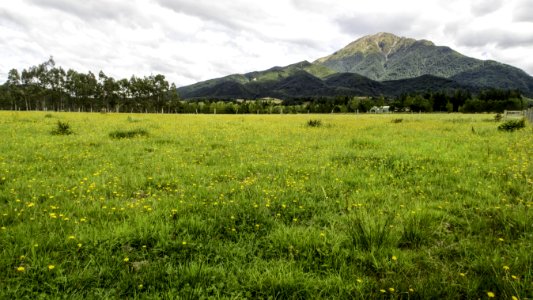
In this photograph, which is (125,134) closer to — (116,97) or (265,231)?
(265,231)

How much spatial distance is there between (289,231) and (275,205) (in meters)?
1.30

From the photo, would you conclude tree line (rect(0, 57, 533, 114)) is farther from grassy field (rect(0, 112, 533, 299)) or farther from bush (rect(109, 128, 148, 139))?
grassy field (rect(0, 112, 533, 299))

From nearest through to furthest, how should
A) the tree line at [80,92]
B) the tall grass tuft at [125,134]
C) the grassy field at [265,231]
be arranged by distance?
1. the grassy field at [265,231]
2. the tall grass tuft at [125,134]
3. the tree line at [80,92]

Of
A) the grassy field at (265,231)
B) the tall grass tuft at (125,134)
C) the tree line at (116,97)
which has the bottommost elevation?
the grassy field at (265,231)

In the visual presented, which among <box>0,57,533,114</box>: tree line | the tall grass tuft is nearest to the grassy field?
the tall grass tuft

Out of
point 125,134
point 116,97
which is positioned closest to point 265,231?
point 125,134

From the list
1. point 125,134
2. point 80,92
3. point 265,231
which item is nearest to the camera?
point 265,231

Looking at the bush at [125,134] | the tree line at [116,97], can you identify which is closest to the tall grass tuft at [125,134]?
the bush at [125,134]

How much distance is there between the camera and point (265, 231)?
15.8 feet

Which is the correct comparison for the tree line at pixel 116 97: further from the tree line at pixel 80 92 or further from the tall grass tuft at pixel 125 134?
the tall grass tuft at pixel 125 134

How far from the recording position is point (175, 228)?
15.4 ft

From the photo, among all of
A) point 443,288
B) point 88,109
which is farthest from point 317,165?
point 88,109

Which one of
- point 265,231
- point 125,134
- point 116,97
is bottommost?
point 265,231

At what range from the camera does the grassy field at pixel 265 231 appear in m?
3.38
